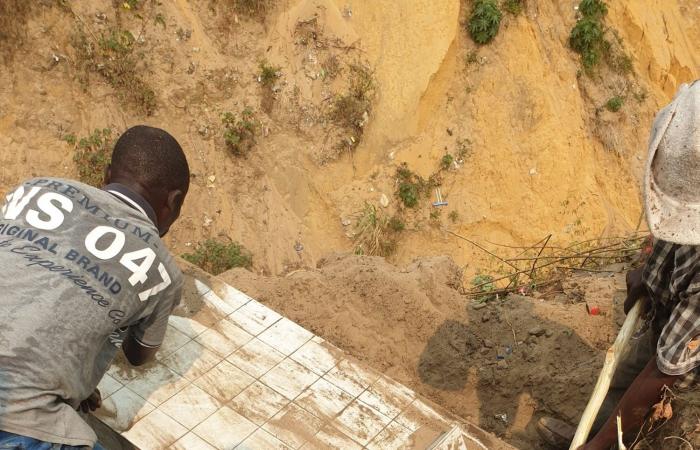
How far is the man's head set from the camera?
2.58m

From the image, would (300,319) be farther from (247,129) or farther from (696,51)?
(696,51)

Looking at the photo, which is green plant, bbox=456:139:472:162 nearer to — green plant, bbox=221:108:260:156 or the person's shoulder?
green plant, bbox=221:108:260:156

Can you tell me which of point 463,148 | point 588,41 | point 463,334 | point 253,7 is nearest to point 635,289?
point 463,334

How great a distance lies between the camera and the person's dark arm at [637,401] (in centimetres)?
254

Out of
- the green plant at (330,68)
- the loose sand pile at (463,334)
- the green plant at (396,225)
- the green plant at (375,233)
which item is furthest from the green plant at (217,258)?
the green plant at (330,68)

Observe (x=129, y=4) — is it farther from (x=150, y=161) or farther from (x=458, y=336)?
(x=458, y=336)

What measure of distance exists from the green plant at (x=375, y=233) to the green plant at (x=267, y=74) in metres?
1.52

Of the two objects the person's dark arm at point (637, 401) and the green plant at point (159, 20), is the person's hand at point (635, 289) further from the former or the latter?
the green plant at point (159, 20)

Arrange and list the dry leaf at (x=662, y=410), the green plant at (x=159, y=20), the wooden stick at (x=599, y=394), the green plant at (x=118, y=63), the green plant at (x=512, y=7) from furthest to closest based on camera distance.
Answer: the green plant at (x=512, y=7), the green plant at (x=159, y=20), the green plant at (x=118, y=63), the wooden stick at (x=599, y=394), the dry leaf at (x=662, y=410)

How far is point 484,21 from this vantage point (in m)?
7.10

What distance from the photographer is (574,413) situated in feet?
12.4

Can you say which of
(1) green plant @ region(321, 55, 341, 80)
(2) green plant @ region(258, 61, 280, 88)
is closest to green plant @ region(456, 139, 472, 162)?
(1) green plant @ region(321, 55, 341, 80)

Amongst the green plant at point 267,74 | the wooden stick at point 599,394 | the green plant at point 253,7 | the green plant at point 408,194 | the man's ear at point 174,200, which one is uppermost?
the green plant at point 253,7

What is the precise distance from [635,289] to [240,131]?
4.12 meters
